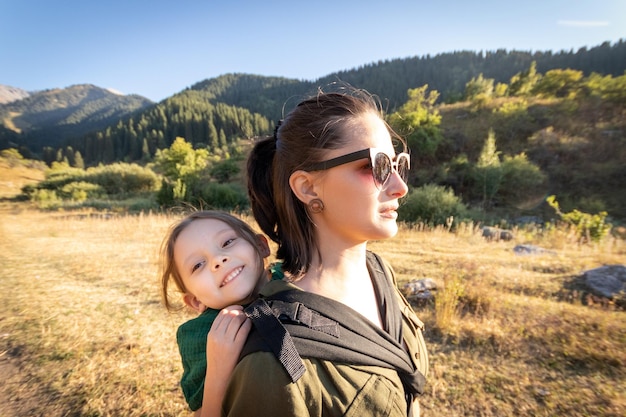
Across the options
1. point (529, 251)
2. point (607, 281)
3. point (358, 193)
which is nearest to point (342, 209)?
point (358, 193)

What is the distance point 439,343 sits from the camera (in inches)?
149

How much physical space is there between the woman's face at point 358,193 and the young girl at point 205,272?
50 centimetres

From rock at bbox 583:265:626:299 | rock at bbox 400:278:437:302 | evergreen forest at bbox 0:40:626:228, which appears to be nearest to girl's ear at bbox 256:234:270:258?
rock at bbox 400:278:437:302

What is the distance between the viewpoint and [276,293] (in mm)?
1113

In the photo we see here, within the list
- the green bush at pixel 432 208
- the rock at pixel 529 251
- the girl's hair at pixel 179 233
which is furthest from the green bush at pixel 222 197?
the girl's hair at pixel 179 233

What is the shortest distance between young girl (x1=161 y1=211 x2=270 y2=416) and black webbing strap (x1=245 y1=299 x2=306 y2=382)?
157mm

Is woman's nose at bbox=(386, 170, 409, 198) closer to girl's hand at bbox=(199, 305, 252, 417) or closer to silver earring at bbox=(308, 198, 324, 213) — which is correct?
silver earring at bbox=(308, 198, 324, 213)

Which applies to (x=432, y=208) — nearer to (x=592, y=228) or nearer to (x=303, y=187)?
(x=592, y=228)

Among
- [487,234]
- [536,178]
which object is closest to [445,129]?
[536,178]

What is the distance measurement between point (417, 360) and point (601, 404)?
2639mm

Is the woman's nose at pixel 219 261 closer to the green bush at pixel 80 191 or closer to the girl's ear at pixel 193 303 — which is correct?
the girl's ear at pixel 193 303

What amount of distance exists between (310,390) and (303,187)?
30.2 inches

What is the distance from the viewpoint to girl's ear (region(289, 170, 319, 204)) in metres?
1.31

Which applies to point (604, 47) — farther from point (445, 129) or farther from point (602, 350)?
point (602, 350)
